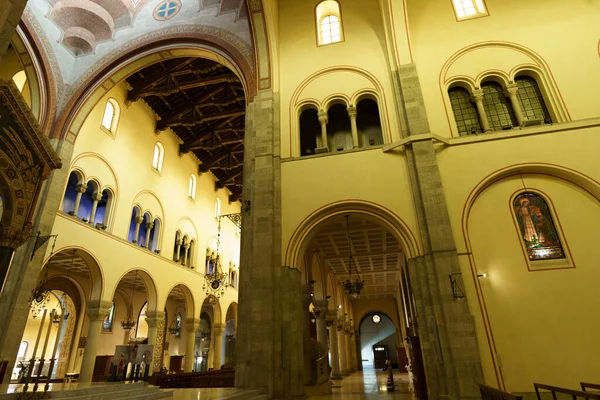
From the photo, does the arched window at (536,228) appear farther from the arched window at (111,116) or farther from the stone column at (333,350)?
the arched window at (111,116)

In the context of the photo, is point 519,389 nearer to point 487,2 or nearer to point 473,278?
point 473,278

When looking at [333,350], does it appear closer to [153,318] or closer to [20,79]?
[153,318]

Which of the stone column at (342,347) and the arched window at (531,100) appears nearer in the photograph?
the arched window at (531,100)

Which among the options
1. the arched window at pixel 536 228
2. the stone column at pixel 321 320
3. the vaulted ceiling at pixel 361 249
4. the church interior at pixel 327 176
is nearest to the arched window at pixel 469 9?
the church interior at pixel 327 176

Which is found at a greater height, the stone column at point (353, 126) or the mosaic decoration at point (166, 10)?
the mosaic decoration at point (166, 10)

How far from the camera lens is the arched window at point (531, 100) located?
29.9 feet

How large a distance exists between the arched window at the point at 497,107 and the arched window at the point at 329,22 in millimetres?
4534

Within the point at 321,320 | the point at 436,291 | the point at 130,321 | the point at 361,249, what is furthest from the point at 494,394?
the point at 130,321

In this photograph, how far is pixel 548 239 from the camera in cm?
778

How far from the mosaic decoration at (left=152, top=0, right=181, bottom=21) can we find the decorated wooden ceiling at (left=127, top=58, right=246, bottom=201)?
71.7 inches

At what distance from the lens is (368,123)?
421 inches

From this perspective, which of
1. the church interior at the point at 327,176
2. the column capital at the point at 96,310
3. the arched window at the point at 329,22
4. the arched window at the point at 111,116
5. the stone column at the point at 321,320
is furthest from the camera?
the stone column at the point at 321,320

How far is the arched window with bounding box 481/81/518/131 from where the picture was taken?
9281 millimetres

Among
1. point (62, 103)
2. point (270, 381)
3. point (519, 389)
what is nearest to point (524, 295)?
point (519, 389)
